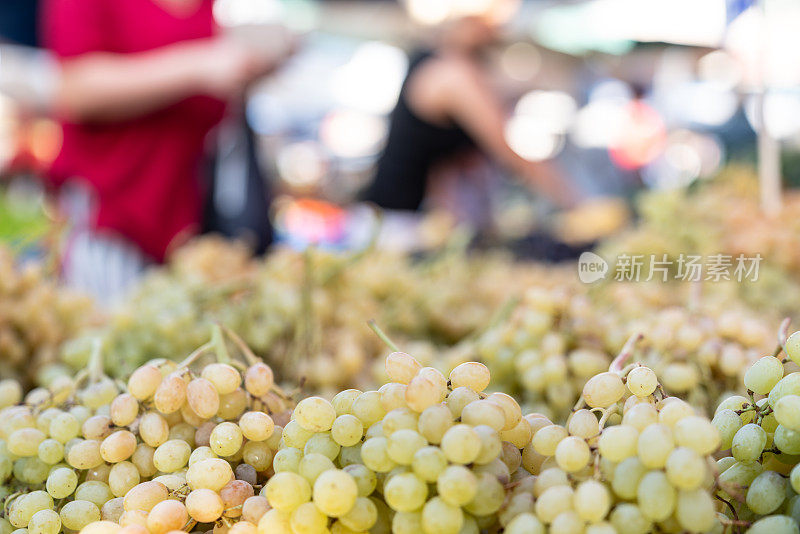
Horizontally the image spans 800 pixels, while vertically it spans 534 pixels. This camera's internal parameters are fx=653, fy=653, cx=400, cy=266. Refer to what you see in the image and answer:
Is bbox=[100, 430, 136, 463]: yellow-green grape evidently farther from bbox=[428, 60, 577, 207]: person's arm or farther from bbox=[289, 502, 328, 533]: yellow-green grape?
bbox=[428, 60, 577, 207]: person's arm

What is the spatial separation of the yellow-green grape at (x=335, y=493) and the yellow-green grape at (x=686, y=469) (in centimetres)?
17

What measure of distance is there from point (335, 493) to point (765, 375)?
11.7 inches

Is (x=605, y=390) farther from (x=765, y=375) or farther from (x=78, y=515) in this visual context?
(x=78, y=515)

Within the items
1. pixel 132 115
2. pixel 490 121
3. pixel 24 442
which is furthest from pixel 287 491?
pixel 490 121

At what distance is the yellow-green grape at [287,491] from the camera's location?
0.36 m

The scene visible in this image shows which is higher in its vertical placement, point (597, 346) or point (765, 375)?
point (765, 375)

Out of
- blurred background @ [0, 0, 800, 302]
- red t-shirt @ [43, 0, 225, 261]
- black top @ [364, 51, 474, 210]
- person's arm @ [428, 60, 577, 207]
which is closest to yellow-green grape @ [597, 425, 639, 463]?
blurred background @ [0, 0, 800, 302]

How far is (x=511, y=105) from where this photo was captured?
14.0 feet

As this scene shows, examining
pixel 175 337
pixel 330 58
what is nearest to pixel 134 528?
pixel 175 337

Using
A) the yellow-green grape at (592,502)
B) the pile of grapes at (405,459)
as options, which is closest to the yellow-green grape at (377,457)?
the pile of grapes at (405,459)

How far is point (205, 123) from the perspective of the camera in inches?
Answer: 76.4

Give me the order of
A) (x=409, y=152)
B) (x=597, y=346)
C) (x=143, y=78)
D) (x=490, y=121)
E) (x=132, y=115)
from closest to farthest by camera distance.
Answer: (x=597, y=346), (x=143, y=78), (x=132, y=115), (x=490, y=121), (x=409, y=152)

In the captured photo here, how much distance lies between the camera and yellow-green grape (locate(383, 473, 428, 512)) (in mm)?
354

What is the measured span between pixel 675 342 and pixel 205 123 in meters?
1.62
